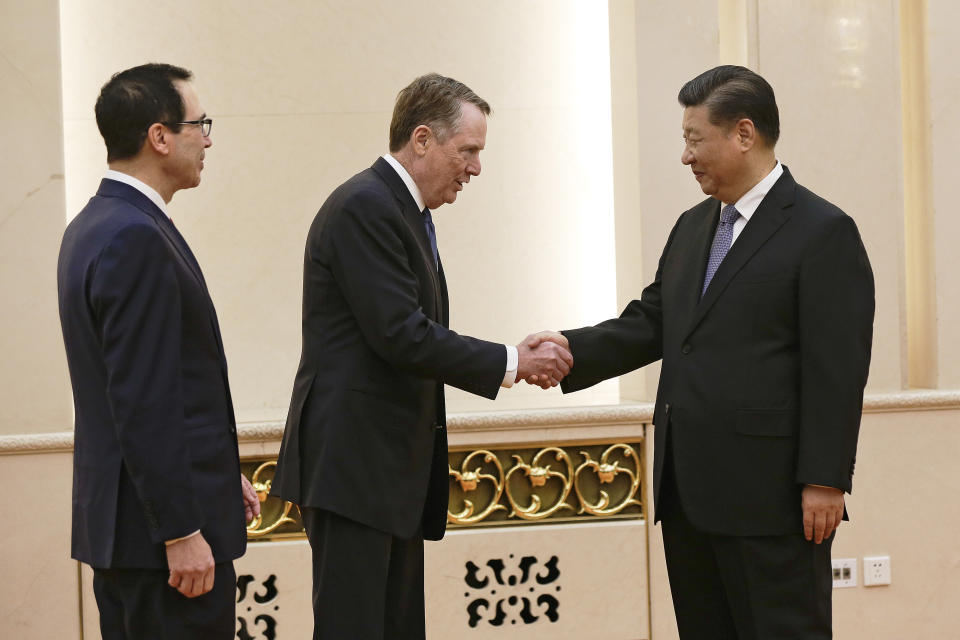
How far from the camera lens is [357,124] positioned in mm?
3951

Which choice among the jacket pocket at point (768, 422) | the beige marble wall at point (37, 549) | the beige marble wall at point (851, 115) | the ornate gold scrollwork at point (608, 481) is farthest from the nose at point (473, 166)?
the beige marble wall at point (37, 549)

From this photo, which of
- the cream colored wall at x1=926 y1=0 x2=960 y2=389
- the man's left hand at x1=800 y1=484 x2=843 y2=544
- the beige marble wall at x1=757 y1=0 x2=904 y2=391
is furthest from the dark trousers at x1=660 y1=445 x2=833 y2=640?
the cream colored wall at x1=926 y1=0 x2=960 y2=389

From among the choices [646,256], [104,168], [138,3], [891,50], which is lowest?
[646,256]

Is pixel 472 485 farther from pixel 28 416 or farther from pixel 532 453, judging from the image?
pixel 28 416

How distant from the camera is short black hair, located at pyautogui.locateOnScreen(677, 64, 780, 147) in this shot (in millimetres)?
2303

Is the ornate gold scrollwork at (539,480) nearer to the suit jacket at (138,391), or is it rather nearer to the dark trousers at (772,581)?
the dark trousers at (772,581)

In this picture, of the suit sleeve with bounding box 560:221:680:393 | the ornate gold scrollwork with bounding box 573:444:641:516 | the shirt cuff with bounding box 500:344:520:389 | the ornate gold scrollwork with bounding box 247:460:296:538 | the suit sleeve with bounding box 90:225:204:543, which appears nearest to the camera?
the suit sleeve with bounding box 90:225:204:543

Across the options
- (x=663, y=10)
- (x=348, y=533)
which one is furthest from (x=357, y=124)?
(x=348, y=533)

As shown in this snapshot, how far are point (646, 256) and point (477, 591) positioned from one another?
137 centimetres

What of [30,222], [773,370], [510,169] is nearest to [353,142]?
[510,169]

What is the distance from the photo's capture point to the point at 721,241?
2355 millimetres

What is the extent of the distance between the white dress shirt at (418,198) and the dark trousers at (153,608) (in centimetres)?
93

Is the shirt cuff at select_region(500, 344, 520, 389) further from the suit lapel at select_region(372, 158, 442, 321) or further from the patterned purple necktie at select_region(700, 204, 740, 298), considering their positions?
the patterned purple necktie at select_region(700, 204, 740, 298)

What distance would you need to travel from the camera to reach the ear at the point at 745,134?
2309mm
